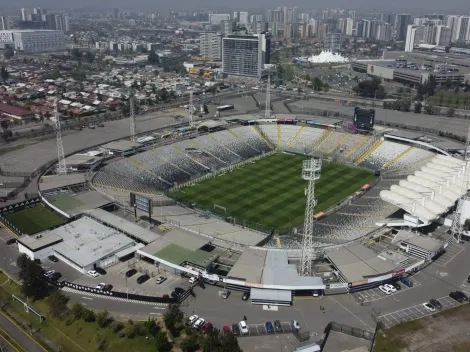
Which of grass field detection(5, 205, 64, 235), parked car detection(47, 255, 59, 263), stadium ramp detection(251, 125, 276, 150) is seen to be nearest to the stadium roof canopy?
stadium ramp detection(251, 125, 276, 150)

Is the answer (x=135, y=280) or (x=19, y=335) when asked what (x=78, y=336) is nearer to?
(x=19, y=335)

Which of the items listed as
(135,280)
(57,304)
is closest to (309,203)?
(135,280)

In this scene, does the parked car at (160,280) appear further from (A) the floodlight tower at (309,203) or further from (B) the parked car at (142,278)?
(A) the floodlight tower at (309,203)

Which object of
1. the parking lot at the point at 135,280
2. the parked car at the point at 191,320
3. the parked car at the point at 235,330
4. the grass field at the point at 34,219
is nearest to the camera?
the parked car at the point at 235,330

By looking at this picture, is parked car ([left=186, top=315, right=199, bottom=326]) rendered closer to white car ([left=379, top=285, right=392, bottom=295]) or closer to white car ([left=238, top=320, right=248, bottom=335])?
white car ([left=238, top=320, right=248, bottom=335])

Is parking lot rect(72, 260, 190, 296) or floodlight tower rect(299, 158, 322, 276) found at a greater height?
floodlight tower rect(299, 158, 322, 276)

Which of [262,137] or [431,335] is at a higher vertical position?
[262,137]

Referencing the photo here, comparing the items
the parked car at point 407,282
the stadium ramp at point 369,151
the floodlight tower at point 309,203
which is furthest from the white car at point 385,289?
the stadium ramp at point 369,151
